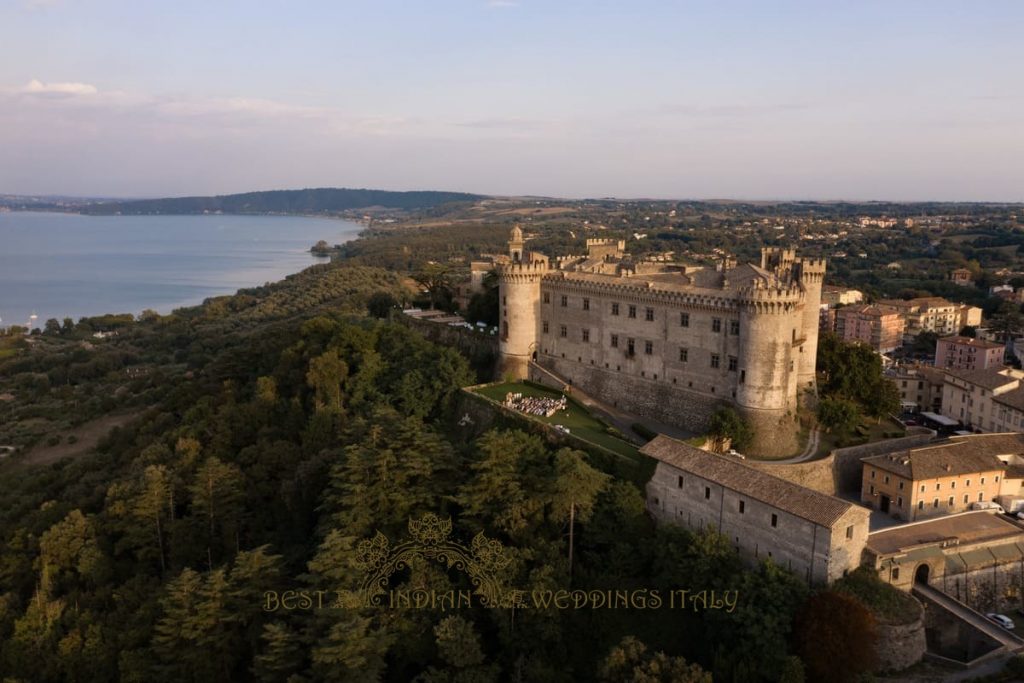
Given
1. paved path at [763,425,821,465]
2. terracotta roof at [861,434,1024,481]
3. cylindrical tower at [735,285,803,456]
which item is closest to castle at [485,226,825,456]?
cylindrical tower at [735,285,803,456]

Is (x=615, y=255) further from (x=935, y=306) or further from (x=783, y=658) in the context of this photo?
(x=935, y=306)

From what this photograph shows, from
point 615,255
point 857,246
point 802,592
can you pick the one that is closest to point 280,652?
point 802,592

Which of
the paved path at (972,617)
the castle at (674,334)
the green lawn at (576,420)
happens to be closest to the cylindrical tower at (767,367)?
the castle at (674,334)

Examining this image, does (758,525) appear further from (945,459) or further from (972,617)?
(945,459)

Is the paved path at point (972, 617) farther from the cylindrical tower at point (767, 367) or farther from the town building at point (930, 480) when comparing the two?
the cylindrical tower at point (767, 367)

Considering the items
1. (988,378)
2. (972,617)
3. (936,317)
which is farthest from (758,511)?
(936,317)
